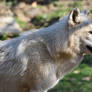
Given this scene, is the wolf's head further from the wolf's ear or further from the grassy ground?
the grassy ground

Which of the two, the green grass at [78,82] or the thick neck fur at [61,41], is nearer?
the thick neck fur at [61,41]

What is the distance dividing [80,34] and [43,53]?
572 millimetres

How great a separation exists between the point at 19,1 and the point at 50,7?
5.96ft

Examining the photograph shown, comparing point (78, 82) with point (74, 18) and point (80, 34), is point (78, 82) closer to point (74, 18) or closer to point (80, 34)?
point (80, 34)

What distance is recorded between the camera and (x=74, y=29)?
153 inches


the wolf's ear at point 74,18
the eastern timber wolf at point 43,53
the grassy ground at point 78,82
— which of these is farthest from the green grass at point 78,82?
the wolf's ear at point 74,18

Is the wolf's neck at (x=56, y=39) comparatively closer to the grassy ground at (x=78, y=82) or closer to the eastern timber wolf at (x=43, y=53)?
the eastern timber wolf at (x=43, y=53)

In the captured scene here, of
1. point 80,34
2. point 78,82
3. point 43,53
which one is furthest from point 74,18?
point 78,82

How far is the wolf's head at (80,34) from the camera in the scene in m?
3.84

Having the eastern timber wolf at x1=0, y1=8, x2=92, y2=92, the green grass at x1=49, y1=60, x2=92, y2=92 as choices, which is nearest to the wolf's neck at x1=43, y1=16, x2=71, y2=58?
the eastern timber wolf at x1=0, y1=8, x2=92, y2=92

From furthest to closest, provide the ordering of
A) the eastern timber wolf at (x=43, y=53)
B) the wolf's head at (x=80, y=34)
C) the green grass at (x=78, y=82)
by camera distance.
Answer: the green grass at (x=78, y=82), the wolf's head at (x=80, y=34), the eastern timber wolf at (x=43, y=53)

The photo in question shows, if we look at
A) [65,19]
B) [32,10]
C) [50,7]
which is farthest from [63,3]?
[65,19]

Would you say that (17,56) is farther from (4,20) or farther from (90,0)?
(90,0)

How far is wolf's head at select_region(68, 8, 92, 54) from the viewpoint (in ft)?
12.6
